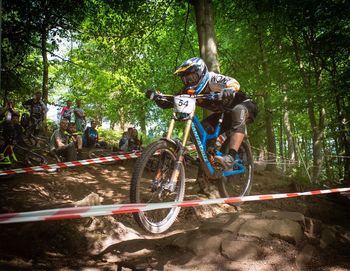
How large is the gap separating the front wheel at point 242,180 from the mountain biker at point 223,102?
0.69 metres

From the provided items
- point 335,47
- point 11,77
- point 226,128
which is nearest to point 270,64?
point 335,47

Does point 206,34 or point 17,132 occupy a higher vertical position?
point 206,34

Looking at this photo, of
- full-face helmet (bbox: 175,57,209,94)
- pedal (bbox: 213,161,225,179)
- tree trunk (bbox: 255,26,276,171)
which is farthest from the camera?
tree trunk (bbox: 255,26,276,171)

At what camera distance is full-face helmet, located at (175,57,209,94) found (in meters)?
4.44

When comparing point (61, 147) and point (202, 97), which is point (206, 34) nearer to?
point (202, 97)

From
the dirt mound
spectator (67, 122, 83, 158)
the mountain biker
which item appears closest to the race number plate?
the mountain biker

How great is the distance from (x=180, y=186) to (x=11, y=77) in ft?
36.7

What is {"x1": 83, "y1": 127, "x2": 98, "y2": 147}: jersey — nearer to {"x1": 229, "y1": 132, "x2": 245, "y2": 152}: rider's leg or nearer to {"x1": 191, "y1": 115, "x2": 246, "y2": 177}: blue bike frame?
{"x1": 191, "y1": 115, "x2": 246, "y2": 177}: blue bike frame

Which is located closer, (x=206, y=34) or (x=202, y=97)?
(x=202, y=97)

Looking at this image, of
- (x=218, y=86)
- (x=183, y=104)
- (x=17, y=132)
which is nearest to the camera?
(x=183, y=104)

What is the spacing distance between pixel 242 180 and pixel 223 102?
2.09m

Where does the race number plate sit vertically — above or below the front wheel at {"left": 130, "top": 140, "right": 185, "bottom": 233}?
above

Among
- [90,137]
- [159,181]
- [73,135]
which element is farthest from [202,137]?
[90,137]

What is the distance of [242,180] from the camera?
616 centimetres
